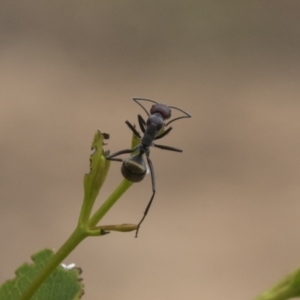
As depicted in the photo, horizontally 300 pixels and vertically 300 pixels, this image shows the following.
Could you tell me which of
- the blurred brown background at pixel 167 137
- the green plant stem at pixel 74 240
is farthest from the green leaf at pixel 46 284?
the blurred brown background at pixel 167 137

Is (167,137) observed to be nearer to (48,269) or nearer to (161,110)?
(161,110)

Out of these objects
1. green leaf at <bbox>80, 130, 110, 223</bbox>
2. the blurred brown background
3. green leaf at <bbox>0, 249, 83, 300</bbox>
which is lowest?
green leaf at <bbox>0, 249, 83, 300</bbox>

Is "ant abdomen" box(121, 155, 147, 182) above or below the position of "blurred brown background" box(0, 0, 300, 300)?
below

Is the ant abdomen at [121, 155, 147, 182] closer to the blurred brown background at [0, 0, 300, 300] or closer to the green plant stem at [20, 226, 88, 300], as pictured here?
the green plant stem at [20, 226, 88, 300]

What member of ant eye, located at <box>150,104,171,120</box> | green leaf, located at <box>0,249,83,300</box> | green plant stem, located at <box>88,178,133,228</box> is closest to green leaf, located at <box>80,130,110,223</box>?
green plant stem, located at <box>88,178,133,228</box>

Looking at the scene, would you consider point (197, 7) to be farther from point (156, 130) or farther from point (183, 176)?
point (156, 130)

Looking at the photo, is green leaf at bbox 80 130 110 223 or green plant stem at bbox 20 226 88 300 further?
green leaf at bbox 80 130 110 223

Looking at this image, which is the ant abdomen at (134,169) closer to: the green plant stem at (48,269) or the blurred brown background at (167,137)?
the green plant stem at (48,269)
